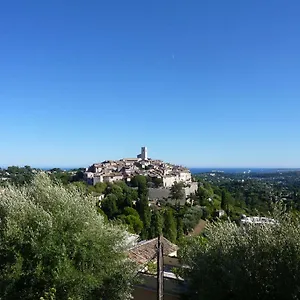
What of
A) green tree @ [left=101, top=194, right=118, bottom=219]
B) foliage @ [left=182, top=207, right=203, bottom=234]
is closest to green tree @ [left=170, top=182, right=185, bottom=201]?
foliage @ [left=182, top=207, right=203, bottom=234]

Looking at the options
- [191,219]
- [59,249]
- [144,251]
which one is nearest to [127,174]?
[191,219]

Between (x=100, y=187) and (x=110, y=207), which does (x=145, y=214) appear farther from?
(x=100, y=187)

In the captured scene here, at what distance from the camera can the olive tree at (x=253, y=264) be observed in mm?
5492

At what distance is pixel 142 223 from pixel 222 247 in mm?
32866

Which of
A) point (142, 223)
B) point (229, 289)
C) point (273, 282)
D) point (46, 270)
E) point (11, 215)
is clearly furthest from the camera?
point (142, 223)

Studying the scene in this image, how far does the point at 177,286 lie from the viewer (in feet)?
26.1

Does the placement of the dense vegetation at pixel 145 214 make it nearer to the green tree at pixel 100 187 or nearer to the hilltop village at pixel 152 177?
the green tree at pixel 100 187

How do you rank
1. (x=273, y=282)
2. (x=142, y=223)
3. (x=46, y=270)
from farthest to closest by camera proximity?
(x=142, y=223), (x=46, y=270), (x=273, y=282)

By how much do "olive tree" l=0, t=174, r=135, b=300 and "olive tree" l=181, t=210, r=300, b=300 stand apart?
213 centimetres

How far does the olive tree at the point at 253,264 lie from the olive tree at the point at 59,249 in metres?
2.13

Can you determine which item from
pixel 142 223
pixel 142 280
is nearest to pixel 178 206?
pixel 142 223

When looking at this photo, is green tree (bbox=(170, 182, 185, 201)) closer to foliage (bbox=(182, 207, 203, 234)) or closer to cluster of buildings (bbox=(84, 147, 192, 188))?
cluster of buildings (bbox=(84, 147, 192, 188))

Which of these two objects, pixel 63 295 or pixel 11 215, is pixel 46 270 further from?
pixel 11 215

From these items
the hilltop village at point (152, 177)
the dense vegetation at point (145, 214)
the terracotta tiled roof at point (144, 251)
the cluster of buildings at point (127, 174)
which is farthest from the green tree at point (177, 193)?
the terracotta tiled roof at point (144, 251)
